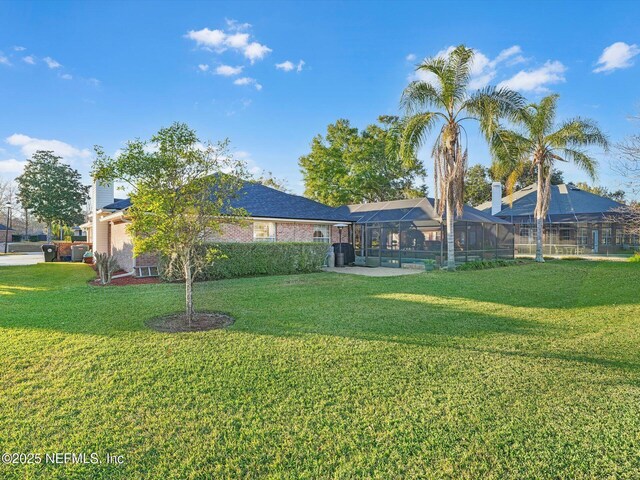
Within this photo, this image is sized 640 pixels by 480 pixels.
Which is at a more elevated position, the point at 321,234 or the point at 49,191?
the point at 49,191

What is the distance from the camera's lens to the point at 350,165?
110 ft

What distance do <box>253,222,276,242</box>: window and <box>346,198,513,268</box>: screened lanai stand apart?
5577 millimetres

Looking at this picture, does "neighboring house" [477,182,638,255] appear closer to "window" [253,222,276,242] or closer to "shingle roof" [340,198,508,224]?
"shingle roof" [340,198,508,224]

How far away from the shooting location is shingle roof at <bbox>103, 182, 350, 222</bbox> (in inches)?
653

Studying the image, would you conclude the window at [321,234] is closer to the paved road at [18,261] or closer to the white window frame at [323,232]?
the white window frame at [323,232]

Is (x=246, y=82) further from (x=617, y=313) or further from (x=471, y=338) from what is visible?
(x=617, y=313)

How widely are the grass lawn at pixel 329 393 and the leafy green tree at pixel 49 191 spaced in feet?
146

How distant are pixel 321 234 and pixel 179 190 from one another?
1342 cm

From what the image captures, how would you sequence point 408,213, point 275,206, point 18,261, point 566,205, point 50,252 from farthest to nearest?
point 566,205 < point 18,261 < point 50,252 < point 408,213 < point 275,206

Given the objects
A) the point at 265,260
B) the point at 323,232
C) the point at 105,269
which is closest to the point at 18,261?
the point at 105,269

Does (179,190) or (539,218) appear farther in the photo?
(539,218)

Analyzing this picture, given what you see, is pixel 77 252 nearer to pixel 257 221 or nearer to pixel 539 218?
pixel 257 221

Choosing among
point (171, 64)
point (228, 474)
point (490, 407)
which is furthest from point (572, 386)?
point (171, 64)

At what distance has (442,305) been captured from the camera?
8.18 meters
